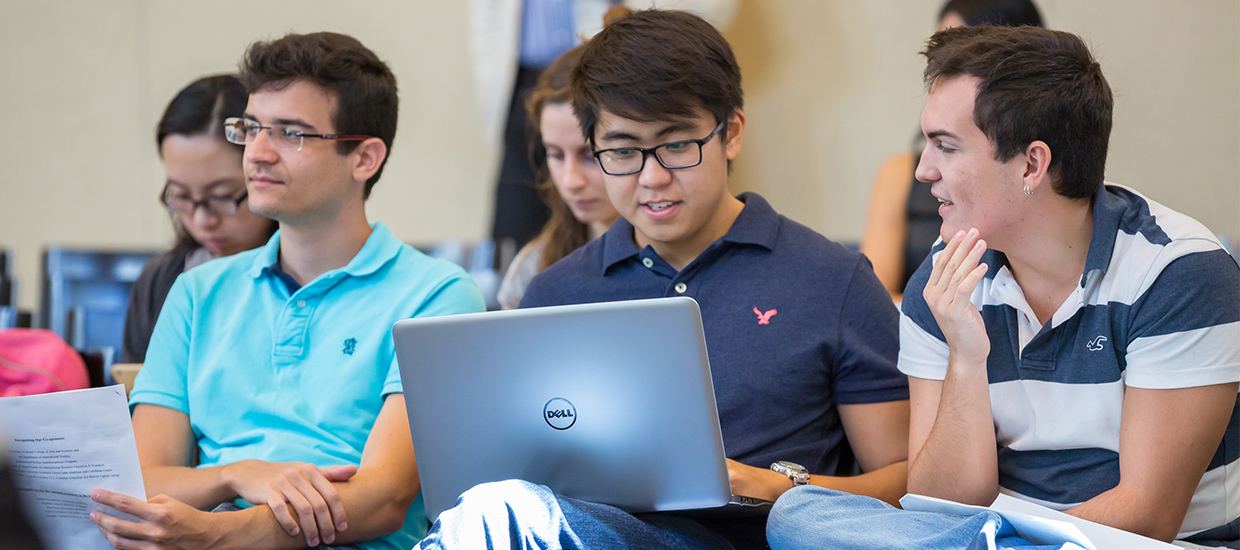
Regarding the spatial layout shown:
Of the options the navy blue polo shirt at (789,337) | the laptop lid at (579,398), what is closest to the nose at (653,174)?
the navy blue polo shirt at (789,337)

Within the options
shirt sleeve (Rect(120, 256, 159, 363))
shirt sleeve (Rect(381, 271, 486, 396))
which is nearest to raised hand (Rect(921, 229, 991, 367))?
shirt sleeve (Rect(381, 271, 486, 396))

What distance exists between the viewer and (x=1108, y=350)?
1.30 meters

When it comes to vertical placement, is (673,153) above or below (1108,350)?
above

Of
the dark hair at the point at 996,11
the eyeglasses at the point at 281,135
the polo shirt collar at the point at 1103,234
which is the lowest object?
the polo shirt collar at the point at 1103,234

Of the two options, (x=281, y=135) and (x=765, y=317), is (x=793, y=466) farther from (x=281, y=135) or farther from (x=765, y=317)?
(x=281, y=135)

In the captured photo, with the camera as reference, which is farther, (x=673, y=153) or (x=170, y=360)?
(x=170, y=360)

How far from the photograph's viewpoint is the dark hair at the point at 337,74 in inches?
68.8

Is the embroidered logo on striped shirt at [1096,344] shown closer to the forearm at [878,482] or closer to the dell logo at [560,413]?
the forearm at [878,482]

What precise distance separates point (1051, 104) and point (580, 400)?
74 cm

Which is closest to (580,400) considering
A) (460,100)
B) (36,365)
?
(36,365)

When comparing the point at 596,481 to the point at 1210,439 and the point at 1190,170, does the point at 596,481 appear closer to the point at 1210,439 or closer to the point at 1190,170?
the point at 1210,439

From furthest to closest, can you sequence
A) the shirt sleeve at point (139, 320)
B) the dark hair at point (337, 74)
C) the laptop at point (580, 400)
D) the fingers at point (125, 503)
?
the shirt sleeve at point (139, 320)
the dark hair at point (337, 74)
the fingers at point (125, 503)
the laptop at point (580, 400)

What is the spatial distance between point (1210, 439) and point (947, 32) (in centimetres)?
66

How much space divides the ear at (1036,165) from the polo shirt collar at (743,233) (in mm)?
424
